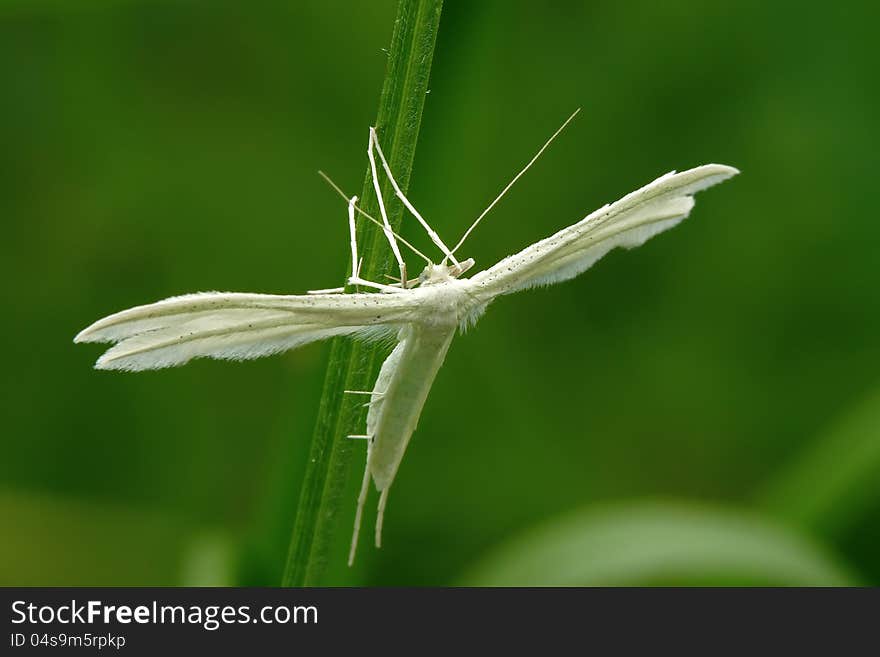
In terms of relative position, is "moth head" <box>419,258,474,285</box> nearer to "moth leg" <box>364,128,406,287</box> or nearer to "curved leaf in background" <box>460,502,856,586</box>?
"moth leg" <box>364,128,406,287</box>

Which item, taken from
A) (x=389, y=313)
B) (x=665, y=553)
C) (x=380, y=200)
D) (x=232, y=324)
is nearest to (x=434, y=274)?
(x=389, y=313)

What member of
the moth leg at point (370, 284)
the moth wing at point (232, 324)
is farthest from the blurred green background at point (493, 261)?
the moth wing at point (232, 324)

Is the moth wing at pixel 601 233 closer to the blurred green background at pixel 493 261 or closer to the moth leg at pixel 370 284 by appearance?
the moth leg at pixel 370 284

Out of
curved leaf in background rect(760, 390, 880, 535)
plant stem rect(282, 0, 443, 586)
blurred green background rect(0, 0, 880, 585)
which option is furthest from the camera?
blurred green background rect(0, 0, 880, 585)

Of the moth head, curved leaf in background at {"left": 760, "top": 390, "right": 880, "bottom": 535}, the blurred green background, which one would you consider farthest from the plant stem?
curved leaf in background at {"left": 760, "top": 390, "right": 880, "bottom": 535}

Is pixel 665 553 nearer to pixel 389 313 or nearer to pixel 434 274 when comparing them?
pixel 434 274

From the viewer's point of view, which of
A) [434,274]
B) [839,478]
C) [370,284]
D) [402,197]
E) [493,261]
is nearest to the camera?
[402,197]

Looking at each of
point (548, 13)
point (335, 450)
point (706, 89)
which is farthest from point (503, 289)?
point (706, 89)
